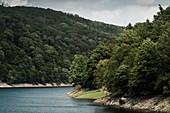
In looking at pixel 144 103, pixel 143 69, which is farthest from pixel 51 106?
pixel 143 69

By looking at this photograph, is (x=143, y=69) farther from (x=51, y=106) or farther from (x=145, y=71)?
(x=51, y=106)

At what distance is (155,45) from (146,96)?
12787 mm

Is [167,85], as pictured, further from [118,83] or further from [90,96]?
[90,96]

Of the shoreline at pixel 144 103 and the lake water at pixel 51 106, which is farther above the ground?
the shoreline at pixel 144 103

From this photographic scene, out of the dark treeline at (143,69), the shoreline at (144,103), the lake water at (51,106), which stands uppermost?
the dark treeline at (143,69)

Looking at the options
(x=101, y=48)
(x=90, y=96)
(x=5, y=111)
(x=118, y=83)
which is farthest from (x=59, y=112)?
(x=101, y=48)

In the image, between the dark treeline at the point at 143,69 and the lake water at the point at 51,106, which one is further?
the lake water at the point at 51,106

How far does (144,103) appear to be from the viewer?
73.6m

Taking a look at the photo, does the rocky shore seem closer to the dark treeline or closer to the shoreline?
the shoreline

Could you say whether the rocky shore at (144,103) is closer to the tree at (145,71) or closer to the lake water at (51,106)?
the tree at (145,71)

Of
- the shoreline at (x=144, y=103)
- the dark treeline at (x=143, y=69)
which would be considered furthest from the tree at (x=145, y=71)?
the shoreline at (x=144, y=103)

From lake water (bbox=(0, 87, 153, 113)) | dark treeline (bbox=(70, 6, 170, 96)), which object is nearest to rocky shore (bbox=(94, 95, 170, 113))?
dark treeline (bbox=(70, 6, 170, 96))

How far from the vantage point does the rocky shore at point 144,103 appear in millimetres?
66188

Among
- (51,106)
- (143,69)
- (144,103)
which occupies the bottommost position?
(51,106)
